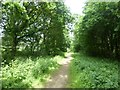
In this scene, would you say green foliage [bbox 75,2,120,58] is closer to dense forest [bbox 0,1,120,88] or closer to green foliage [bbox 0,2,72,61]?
dense forest [bbox 0,1,120,88]

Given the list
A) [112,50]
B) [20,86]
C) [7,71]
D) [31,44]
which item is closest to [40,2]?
[31,44]

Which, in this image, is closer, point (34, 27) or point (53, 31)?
point (34, 27)

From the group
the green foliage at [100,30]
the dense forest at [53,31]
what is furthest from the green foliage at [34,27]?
the green foliage at [100,30]

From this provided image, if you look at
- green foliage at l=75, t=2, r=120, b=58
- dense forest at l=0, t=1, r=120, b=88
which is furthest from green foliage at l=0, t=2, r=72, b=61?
green foliage at l=75, t=2, r=120, b=58

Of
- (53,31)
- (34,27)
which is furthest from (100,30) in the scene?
(34,27)

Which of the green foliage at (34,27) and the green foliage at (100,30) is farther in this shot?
the green foliage at (34,27)

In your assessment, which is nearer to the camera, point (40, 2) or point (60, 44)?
point (40, 2)

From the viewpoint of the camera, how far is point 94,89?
31.8 feet

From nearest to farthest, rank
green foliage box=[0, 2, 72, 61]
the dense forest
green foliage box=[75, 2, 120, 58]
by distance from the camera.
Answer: the dense forest → green foliage box=[75, 2, 120, 58] → green foliage box=[0, 2, 72, 61]

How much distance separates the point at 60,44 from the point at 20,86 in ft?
69.1

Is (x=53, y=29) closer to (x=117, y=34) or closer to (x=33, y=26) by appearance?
(x=33, y=26)

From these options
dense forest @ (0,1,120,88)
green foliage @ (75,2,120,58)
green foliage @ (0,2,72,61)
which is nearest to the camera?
dense forest @ (0,1,120,88)

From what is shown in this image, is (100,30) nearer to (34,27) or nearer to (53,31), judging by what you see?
(53,31)

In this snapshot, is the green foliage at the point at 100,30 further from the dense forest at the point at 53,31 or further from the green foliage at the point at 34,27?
the green foliage at the point at 34,27
